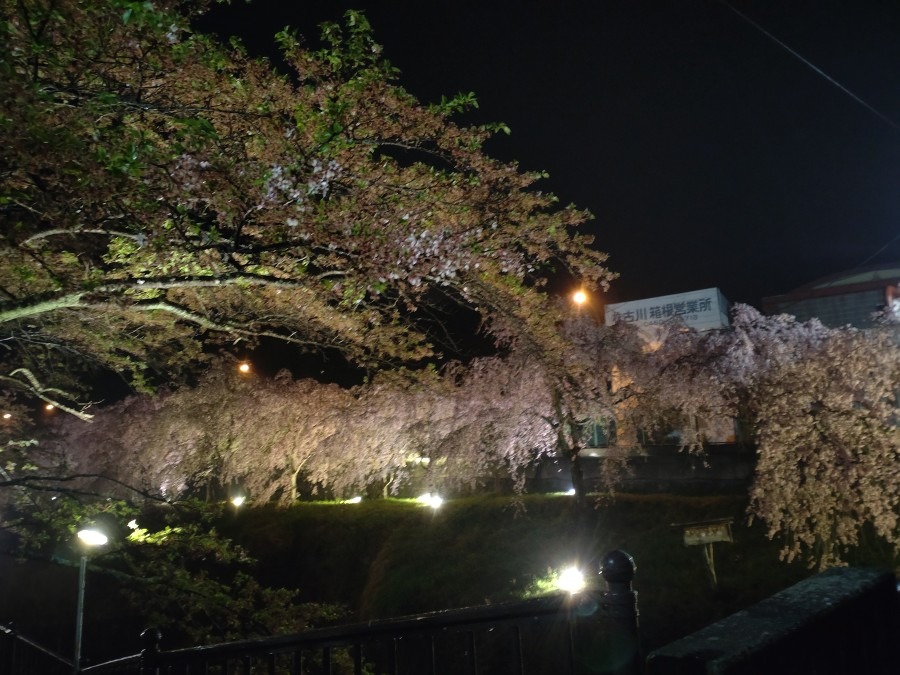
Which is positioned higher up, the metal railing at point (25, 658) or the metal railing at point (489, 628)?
the metal railing at point (489, 628)

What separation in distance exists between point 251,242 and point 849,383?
10.1 meters

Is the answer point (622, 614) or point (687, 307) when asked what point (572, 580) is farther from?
point (687, 307)

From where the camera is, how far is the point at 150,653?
10.9ft

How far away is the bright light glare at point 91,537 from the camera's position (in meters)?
7.18

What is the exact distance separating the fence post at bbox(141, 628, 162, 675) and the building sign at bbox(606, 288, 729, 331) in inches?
794

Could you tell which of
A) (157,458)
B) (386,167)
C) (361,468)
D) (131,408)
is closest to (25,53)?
(386,167)

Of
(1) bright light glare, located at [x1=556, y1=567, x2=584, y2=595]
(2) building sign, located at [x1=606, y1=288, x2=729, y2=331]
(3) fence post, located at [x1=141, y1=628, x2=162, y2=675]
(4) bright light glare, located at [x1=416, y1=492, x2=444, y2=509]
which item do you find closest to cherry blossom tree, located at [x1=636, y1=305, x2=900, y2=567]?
(1) bright light glare, located at [x1=556, y1=567, x2=584, y2=595]

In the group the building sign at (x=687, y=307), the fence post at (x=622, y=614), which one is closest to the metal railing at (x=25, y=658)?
the fence post at (x=622, y=614)

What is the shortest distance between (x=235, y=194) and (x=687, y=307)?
20.2 m

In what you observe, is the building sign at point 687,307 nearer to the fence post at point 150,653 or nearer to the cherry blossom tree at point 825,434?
the cherry blossom tree at point 825,434

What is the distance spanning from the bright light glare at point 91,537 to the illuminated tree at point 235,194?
2.07m

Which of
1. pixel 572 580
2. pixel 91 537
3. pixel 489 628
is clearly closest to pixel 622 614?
pixel 489 628

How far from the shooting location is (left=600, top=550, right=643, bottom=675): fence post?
8.61ft

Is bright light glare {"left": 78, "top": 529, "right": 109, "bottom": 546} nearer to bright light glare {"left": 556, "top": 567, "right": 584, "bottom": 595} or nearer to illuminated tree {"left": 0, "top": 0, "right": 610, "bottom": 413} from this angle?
illuminated tree {"left": 0, "top": 0, "right": 610, "bottom": 413}
